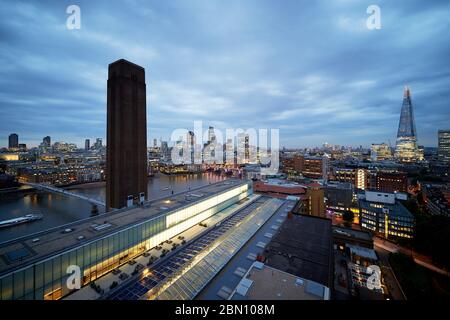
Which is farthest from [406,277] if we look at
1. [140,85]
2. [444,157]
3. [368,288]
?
[444,157]


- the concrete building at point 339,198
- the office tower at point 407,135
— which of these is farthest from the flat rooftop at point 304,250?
the office tower at point 407,135

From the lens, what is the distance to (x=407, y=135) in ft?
356

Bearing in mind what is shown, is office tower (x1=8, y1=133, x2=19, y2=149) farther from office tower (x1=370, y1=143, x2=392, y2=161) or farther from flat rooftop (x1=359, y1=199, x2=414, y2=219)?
office tower (x1=370, y1=143, x2=392, y2=161)

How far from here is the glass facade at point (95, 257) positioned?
823 cm

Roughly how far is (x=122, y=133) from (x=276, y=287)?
2291cm

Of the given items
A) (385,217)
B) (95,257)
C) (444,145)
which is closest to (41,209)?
(95,257)

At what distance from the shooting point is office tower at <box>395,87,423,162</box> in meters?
103

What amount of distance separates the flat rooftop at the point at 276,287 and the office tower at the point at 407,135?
129m

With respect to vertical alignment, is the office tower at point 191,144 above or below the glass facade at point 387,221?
above

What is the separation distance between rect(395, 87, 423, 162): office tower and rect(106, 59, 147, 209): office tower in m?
132

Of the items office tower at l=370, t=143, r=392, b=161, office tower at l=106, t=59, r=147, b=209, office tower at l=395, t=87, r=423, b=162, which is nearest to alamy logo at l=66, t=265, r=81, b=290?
office tower at l=106, t=59, r=147, b=209

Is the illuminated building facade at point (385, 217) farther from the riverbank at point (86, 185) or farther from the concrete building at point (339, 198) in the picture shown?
the riverbank at point (86, 185)

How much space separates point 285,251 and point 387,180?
4681 centimetres

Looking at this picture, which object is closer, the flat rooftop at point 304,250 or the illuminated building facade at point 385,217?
the flat rooftop at point 304,250
